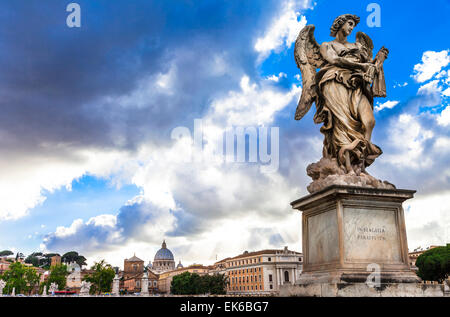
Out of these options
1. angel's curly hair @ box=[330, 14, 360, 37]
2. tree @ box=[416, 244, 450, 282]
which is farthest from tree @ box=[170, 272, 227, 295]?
angel's curly hair @ box=[330, 14, 360, 37]

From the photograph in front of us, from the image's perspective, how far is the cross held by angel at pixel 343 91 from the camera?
9273mm

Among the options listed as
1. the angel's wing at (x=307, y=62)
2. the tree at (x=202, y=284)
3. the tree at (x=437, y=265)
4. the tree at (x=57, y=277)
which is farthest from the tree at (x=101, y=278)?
the angel's wing at (x=307, y=62)

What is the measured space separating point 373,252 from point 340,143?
2.63 metres

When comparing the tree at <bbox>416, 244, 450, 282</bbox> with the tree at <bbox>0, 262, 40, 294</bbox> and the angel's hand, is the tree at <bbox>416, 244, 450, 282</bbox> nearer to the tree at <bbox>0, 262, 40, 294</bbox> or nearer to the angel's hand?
the angel's hand

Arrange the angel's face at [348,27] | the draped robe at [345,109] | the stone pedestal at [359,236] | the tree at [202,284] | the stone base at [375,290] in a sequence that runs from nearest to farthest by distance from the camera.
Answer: the stone base at [375,290], the stone pedestal at [359,236], the draped robe at [345,109], the angel's face at [348,27], the tree at [202,284]

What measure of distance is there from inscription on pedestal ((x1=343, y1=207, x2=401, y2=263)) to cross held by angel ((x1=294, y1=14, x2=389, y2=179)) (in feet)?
3.59

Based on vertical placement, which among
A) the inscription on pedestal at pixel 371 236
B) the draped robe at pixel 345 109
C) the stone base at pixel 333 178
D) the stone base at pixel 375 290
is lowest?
the stone base at pixel 375 290

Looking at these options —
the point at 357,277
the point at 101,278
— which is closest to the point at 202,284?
the point at 101,278

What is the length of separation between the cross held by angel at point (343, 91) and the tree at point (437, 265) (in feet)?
215

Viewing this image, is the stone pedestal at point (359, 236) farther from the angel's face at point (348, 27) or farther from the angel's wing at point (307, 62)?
the angel's face at point (348, 27)
